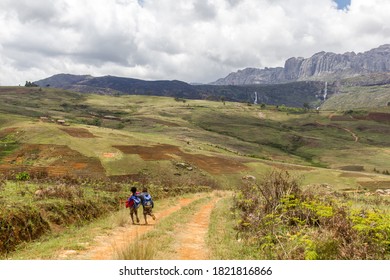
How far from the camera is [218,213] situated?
89.0 feet

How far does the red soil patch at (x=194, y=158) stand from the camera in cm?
7000

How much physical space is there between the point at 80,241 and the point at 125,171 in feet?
148

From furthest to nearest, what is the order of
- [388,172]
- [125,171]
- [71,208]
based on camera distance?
1. [388,172]
2. [125,171]
3. [71,208]

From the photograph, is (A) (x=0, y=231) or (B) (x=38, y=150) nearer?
(A) (x=0, y=231)

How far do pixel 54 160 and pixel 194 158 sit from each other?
90.9 feet

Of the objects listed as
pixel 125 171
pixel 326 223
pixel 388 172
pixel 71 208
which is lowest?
pixel 388 172

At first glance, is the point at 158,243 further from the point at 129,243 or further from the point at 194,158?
the point at 194,158

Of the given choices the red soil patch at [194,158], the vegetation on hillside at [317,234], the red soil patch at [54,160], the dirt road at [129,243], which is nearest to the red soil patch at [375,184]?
the red soil patch at [194,158]

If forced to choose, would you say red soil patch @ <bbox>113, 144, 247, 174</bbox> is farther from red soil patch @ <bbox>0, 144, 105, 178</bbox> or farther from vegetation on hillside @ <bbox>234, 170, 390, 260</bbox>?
vegetation on hillside @ <bbox>234, 170, 390, 260</bbox>

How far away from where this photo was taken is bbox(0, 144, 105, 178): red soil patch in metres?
55.7

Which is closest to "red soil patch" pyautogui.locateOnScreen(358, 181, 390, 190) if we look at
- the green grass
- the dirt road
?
the green grass

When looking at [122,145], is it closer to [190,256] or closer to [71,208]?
[71,208]

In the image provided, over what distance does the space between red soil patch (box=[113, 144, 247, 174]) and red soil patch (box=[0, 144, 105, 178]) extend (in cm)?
1059
